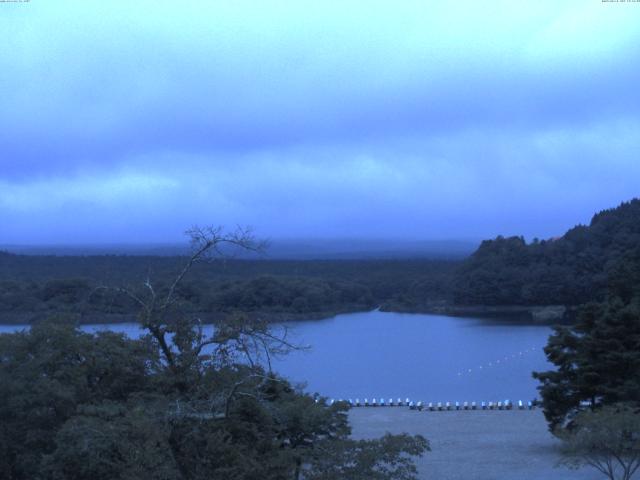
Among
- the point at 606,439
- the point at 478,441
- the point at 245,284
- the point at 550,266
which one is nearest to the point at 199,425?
the point at 606,439

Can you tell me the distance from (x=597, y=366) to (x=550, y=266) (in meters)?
36.6

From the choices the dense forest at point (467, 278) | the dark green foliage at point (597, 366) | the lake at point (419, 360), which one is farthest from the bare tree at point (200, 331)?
the dense forest at point (467, 278)

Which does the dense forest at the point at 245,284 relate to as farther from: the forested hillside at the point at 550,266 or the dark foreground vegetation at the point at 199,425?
the forested hillside at the point at 550,266

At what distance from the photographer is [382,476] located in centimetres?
852

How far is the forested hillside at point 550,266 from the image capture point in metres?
51.2

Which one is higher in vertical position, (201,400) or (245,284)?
(245,284)

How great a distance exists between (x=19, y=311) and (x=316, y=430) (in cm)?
2209

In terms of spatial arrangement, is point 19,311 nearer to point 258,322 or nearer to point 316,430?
point 316,430

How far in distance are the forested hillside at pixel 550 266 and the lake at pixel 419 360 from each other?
6912 millimetres

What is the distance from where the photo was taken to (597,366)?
17.9m

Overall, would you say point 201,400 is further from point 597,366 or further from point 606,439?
point 597,366

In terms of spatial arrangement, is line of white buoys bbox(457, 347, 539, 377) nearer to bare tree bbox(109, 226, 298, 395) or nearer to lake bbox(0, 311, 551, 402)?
lake bbox(0, 311, 551, 402)

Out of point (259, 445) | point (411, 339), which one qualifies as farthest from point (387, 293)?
point (259, 445)

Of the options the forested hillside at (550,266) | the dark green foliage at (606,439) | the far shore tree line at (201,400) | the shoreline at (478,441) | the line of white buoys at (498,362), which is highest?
the forested hillside at (550,266)
